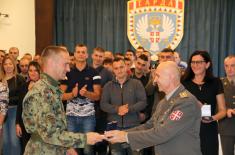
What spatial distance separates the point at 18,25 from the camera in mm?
7754

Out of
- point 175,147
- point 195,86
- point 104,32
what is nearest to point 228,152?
point 195,86

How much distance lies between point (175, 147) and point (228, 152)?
5.21 ft

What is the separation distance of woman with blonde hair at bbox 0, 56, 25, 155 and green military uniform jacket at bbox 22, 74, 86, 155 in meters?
2.07

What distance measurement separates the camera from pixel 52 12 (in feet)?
25.7

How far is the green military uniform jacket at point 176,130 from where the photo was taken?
2234 millimetres

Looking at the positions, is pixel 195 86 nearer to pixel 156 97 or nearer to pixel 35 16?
pixel 156 97

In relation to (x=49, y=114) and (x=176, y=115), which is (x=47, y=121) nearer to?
(x=49, y=114)

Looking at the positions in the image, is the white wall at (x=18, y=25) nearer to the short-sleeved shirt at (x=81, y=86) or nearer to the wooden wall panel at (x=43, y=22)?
the wooden wall panel at (x=43, y=22)

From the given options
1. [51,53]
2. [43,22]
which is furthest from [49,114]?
[43,22]

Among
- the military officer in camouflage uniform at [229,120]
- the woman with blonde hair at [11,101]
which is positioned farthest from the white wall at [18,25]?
the military officer in camouflage uniform at [229,120]

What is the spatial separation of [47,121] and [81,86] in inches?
74.9

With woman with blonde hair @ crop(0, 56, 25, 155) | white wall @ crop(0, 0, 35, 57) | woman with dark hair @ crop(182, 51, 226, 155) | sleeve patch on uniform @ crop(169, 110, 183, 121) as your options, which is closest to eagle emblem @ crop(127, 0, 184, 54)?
white wall @ crop(0, 0, 35, 57)

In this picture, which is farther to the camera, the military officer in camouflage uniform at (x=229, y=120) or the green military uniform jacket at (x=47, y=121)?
the military officer in camouflage uniform at (x=229, y=120)

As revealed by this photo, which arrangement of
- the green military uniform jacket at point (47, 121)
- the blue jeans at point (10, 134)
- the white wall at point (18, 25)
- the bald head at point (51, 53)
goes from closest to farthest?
1. the green military uniform jacket at point (47, 121)
2. the bald head at point (51, 53)
3. the blue jeans at point (10, 134)
4. the white wall at point (18, 25)
